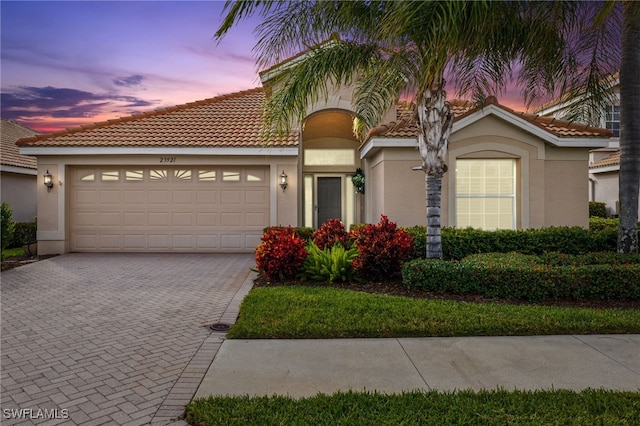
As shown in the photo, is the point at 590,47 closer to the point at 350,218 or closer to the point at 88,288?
the point at 350,218

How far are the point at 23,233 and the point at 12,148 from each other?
605 centimetres

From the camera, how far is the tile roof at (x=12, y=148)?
15.9m

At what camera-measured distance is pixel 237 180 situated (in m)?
13.5

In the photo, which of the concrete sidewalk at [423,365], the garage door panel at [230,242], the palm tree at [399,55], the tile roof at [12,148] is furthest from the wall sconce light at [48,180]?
the concrete sidewalk at [423,365]

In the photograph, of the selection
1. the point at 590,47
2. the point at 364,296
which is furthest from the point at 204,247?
the point at 590,47

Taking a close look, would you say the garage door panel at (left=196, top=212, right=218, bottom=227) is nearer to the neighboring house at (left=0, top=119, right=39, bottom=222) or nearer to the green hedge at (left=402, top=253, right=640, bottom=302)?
the neighboring house at (left=0, top=119, right=39, bottom=222)

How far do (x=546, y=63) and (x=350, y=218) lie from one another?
8789mm

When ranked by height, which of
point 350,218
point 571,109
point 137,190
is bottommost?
point 350,218

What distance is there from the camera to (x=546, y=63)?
8320mm

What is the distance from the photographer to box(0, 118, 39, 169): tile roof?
1586 centimetres

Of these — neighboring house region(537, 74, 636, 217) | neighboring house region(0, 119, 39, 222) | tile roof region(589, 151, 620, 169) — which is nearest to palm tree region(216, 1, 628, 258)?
neighboring house region(537, 74, 636, 217)

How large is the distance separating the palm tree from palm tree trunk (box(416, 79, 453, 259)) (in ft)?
0.06

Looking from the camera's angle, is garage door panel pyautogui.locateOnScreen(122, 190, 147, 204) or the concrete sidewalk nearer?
the concrete sidewalk

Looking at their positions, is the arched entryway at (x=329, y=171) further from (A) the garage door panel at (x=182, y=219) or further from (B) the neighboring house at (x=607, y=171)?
(B) the neighboring house at (x=607, y=171)
